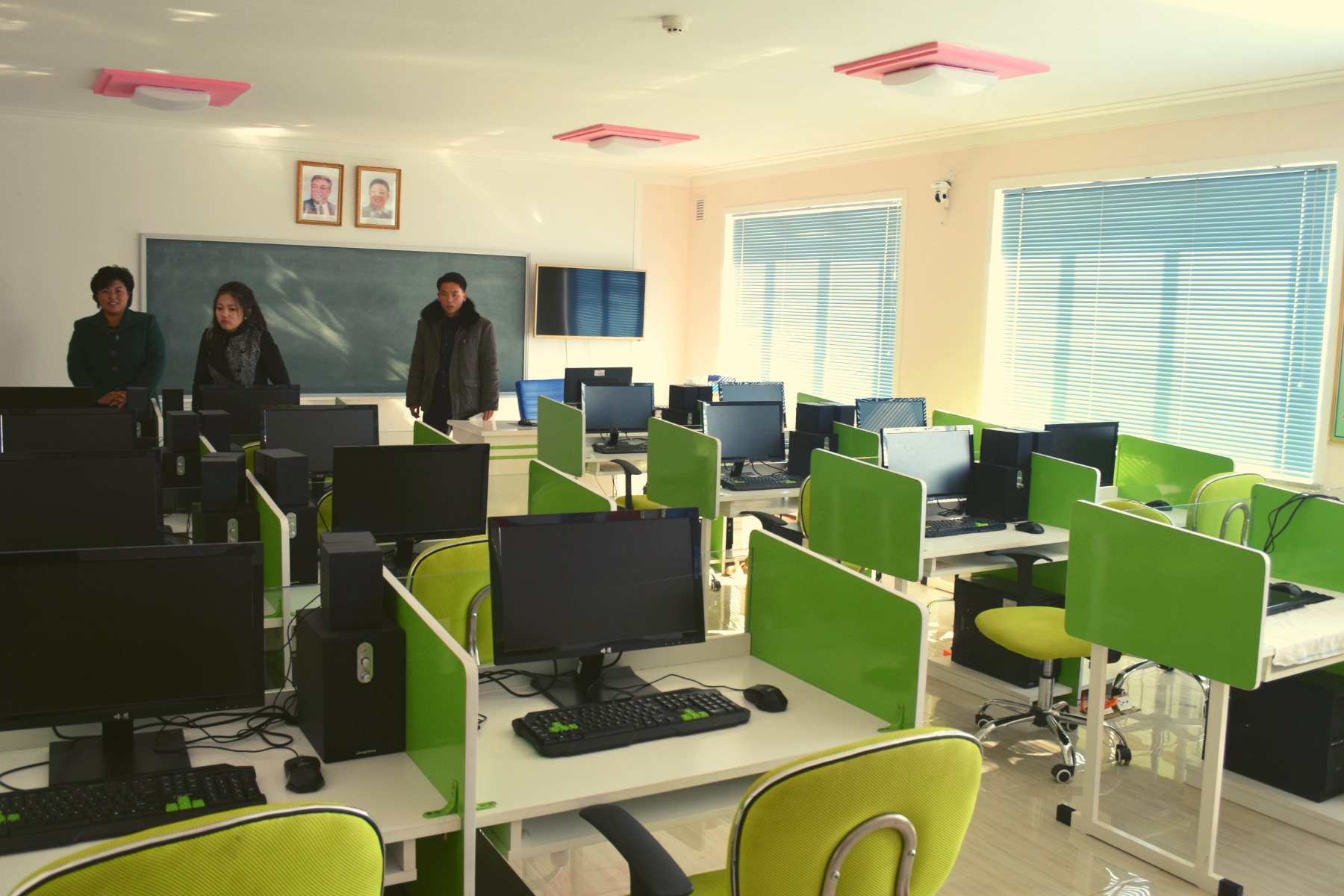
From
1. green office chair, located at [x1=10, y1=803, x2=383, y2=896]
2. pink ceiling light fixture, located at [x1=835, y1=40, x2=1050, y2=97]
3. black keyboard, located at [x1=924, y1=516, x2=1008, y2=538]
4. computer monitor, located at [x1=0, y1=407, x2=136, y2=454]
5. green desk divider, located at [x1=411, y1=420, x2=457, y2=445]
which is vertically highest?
pink ceiling light fixture, located at [x1=835, y1=40, x2=1050, y2=97]

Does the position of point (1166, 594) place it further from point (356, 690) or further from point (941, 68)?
point (941, 68)

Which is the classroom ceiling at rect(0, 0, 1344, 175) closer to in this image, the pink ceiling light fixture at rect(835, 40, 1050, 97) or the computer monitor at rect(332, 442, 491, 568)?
the pink ceiling light fixture at rect(835, 40, 1050, 97)

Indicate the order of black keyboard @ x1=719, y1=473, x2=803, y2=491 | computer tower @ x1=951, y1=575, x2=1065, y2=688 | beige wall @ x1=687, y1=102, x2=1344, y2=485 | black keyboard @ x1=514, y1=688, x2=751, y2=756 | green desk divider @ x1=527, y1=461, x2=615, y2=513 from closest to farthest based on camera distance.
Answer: black keyboard @ x1=514, y1=688, x2=751, y2=756, green desk divider @ x1=527, y1=461, x2=615, y2=513, computer tower @ x1=951, y1=575, x2=1065, y2=688, beige wall @ x1=687, y1=102, x2=1344, y2=485, black keyboard @ x1=719, y1=473, x2=803, y2=491

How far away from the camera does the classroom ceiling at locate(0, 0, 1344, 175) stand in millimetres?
4082

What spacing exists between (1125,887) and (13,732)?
9.20 ft

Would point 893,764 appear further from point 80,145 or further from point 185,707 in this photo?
point 80,145

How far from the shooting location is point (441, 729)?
1.87 m

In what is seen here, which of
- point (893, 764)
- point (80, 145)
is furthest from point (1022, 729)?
point (80, 145)

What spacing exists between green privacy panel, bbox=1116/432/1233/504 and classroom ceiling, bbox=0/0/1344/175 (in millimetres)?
1755

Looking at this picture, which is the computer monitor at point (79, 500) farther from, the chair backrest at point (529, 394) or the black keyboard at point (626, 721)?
the chair backrest at point (529, 394)

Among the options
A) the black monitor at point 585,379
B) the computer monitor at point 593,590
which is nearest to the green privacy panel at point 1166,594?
the computer monitor at point 593,590

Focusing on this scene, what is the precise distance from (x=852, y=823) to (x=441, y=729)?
0.72 metres

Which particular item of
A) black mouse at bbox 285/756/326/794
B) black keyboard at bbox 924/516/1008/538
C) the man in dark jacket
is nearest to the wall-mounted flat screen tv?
the man in dark jacket

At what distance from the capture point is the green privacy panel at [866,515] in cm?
409
